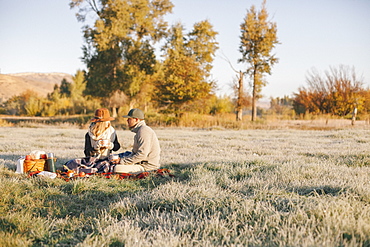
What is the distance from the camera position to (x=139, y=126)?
575cm

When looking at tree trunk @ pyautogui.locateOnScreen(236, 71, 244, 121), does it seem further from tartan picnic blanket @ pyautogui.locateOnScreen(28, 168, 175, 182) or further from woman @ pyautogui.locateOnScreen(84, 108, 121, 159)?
tartan picnic blanket @ pyautogui.locateOnScreen(28, 168, 175, 182)

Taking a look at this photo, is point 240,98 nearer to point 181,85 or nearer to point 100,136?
point 181,85

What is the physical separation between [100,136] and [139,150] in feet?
3.18

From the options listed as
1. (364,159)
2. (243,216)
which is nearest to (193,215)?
(243,216)

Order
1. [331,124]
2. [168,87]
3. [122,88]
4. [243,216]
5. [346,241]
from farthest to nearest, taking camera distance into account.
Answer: [122,88] < [168,87] < [331,124] < [243,216] < [346,241]

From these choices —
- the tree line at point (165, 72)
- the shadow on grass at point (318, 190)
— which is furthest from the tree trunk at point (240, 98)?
the shadow on grass at point (318, 190)

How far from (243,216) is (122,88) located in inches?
998

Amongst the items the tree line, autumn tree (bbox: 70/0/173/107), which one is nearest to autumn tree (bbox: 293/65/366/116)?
the tree line

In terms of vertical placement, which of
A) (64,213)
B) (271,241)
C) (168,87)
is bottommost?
(64,213)

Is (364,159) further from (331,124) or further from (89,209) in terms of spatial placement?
(331,124)

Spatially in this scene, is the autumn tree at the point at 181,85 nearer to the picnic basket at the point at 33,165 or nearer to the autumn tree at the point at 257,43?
the autumn tree at the point at 257,43

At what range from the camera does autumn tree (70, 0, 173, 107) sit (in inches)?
1025

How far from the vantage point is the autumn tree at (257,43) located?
22234mm

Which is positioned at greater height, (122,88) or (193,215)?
(122,88)
